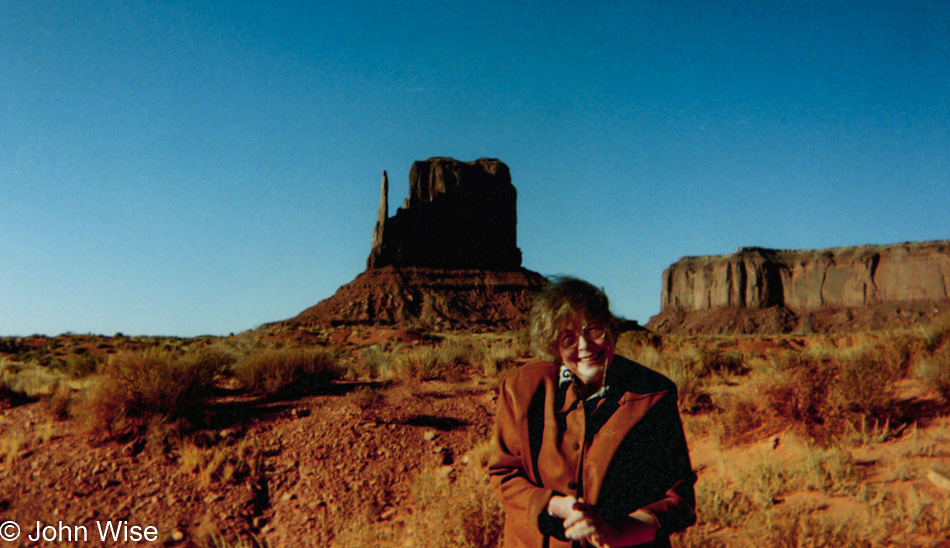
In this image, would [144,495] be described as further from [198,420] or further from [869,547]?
[869,547]

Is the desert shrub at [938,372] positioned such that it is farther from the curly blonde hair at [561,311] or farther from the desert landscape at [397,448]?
the curly blonde hair at [561,311]

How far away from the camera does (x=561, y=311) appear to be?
1.97 meters

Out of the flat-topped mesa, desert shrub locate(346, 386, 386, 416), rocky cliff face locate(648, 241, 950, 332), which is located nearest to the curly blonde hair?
desert shrub locate(346, 386, 386, 416)

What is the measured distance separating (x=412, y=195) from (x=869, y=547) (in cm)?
7073

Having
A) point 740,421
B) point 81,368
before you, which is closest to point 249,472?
point 740,421

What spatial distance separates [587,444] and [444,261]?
65.5 metres

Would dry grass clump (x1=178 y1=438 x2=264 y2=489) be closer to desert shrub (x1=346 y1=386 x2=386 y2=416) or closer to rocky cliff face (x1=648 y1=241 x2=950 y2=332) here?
desert shrub (x1=346 y1=386 x2=386 y2=416)

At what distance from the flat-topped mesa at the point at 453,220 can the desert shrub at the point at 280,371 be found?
52782 millimetres

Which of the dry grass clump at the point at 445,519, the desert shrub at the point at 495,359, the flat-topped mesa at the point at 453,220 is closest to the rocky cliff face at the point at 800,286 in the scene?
the flat-topped mesa at the point at 453,220

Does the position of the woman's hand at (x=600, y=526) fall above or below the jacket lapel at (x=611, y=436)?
below

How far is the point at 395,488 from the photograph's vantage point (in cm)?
565

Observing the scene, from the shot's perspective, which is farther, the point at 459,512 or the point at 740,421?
the point at 740,421

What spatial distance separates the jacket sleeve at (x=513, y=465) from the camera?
72.1 inches

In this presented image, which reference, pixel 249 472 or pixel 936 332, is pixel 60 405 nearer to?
pixel 249 472
